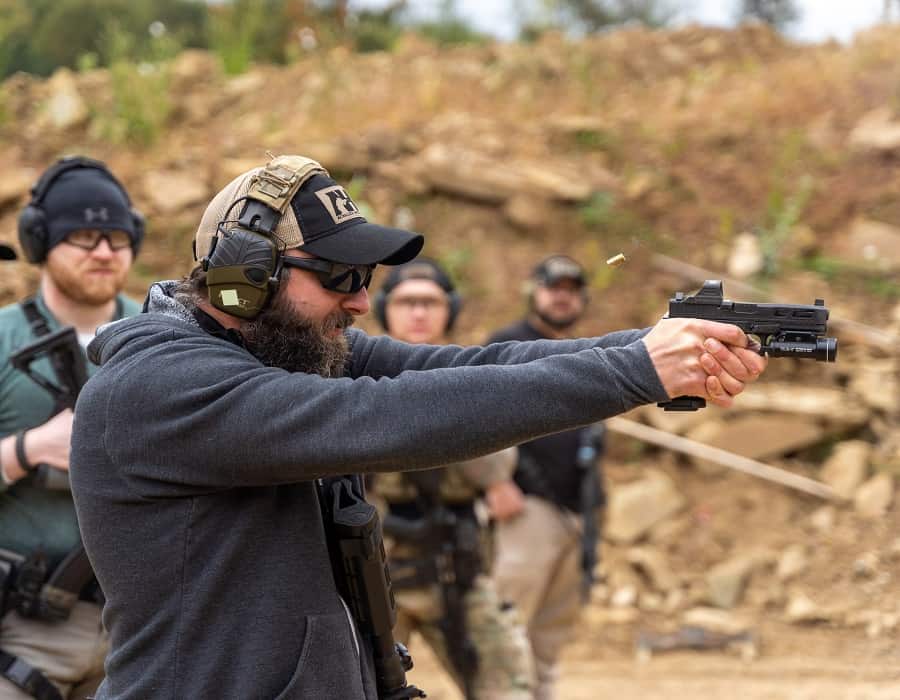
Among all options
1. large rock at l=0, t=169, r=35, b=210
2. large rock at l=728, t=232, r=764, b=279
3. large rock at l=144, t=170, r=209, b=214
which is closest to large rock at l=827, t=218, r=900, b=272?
large rock at l=728, t=232, r=764, b=279

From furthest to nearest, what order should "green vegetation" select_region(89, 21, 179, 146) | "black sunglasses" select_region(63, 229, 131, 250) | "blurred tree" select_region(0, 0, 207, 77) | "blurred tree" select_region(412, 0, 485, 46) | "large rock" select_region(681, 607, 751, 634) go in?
"blurred tree" select_region(412, 0, 485, 46) → "blurred tree" select_region(0, 0, 207, 77) → "green vegetation" select_region(89, 21, 179, 146) → "large rock" select_region(681, 607, 751, 634) → "black sunglasses" select_region(63, 229, 131, 250)

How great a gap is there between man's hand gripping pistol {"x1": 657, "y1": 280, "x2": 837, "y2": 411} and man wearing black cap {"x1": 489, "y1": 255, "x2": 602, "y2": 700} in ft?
13.2

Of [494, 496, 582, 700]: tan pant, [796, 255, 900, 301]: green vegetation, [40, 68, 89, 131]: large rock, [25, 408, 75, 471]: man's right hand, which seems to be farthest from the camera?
[40, 68, 89, 131]: large rock

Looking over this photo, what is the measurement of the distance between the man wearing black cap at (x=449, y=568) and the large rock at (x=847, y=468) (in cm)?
424

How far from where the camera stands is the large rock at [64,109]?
11.5 meters

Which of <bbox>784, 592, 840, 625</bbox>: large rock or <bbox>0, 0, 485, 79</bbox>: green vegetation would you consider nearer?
<bbox>784, 592, 840, 625</bbox>: large rock

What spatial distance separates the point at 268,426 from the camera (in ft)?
7.42

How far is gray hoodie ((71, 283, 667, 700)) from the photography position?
7.47 ft

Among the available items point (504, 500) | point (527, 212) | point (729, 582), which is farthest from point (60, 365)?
point (527, 212)

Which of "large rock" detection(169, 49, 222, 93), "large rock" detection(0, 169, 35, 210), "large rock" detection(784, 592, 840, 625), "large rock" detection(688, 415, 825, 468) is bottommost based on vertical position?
"large rock" detection(784, 592, 840, 625)

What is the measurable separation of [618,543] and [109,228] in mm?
5479

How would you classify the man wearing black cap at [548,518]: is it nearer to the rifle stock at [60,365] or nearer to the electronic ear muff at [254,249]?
the rifle stock at [60,365]

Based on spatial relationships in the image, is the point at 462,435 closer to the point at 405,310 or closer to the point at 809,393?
the point at 405,310

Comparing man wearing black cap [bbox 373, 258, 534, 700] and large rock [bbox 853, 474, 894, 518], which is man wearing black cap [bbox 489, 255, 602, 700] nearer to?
man wearing black cap [bbox 373, 258, 534, 700]
